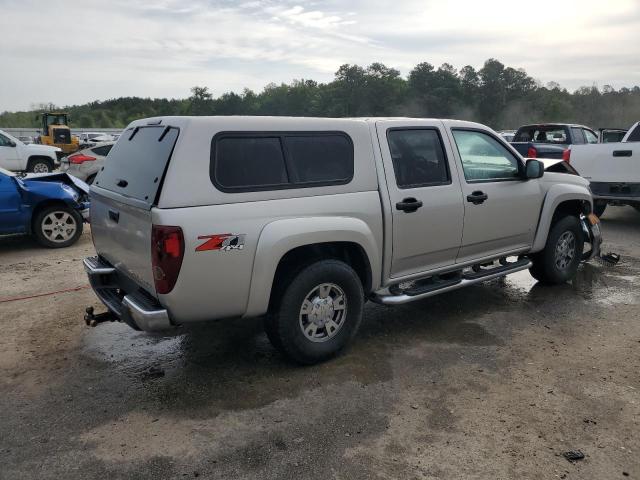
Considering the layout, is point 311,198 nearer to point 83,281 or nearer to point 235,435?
point 235,435

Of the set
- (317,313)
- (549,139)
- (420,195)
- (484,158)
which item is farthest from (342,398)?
(549,139)

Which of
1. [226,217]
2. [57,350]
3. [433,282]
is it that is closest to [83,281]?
[57,350]

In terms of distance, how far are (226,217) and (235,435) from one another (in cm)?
134

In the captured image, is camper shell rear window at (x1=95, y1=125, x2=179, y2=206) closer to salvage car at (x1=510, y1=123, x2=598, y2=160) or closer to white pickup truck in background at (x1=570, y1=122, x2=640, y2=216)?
white pickup truck in background at (x1=570, y1=122, x2=640, y2=216)

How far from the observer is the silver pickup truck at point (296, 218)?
11.0 feet

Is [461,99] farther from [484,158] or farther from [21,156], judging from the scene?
[484,158]

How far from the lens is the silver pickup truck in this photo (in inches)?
131

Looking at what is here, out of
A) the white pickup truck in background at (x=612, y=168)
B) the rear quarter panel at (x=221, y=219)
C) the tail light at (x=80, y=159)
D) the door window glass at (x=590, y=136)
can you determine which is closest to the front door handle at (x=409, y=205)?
the rear quarter panel at (x=221, y=219)

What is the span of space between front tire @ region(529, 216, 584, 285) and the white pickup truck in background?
12.1 feet

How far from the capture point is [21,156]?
17109 mm

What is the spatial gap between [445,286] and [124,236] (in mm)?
A: 2695

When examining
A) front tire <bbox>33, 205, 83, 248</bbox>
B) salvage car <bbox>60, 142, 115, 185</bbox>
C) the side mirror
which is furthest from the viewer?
salvage car <bbox>60, 142, 115, 185</bbox>

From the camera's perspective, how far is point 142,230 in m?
3.42

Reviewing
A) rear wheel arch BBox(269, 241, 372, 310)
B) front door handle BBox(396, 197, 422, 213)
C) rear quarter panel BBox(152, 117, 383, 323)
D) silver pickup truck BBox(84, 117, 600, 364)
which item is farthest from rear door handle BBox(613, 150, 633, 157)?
rear quarter panel BBox(152, 117, 383, 323)
